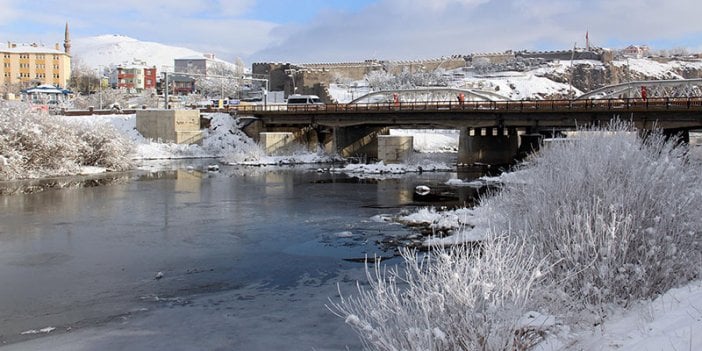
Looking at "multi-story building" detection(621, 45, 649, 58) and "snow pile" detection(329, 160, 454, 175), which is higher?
"multi-story building" detection(621, 45, 649, 58)

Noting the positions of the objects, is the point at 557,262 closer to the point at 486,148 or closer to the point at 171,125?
the point at 486,148

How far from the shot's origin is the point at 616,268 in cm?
1223

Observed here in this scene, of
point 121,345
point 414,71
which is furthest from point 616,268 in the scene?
point 414,71

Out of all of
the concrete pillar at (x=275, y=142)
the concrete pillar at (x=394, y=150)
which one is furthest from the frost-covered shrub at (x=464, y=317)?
the concrete pillar at (x=275, y=142)

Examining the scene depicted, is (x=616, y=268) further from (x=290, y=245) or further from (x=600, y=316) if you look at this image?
(x=290, y=245)

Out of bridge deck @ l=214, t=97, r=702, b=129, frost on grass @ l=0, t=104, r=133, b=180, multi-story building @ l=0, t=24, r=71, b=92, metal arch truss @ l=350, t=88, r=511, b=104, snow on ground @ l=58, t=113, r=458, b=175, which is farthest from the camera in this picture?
multi-story building @ l=0, t=24, r=71, b=92

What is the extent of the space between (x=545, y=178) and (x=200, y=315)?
9.04 metres

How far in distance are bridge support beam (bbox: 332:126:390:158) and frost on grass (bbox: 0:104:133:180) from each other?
19.3 m

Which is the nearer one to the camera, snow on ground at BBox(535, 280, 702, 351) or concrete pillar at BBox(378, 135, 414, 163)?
snow on ground at BBox(535, 280, 702, 351)

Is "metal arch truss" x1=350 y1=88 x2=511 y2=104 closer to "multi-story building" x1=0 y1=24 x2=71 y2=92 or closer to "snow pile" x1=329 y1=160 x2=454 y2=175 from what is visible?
"snow pile" x1=329 y1=160 x2=454 y2=175

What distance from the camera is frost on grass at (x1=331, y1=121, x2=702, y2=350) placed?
27.4 ft

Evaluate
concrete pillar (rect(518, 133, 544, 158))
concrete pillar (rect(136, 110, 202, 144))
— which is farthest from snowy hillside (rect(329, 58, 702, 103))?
concrete pillar (rect(518, 133, 544, 158))

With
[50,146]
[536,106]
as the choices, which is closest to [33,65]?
[50,146]

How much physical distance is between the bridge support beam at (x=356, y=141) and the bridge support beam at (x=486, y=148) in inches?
447
